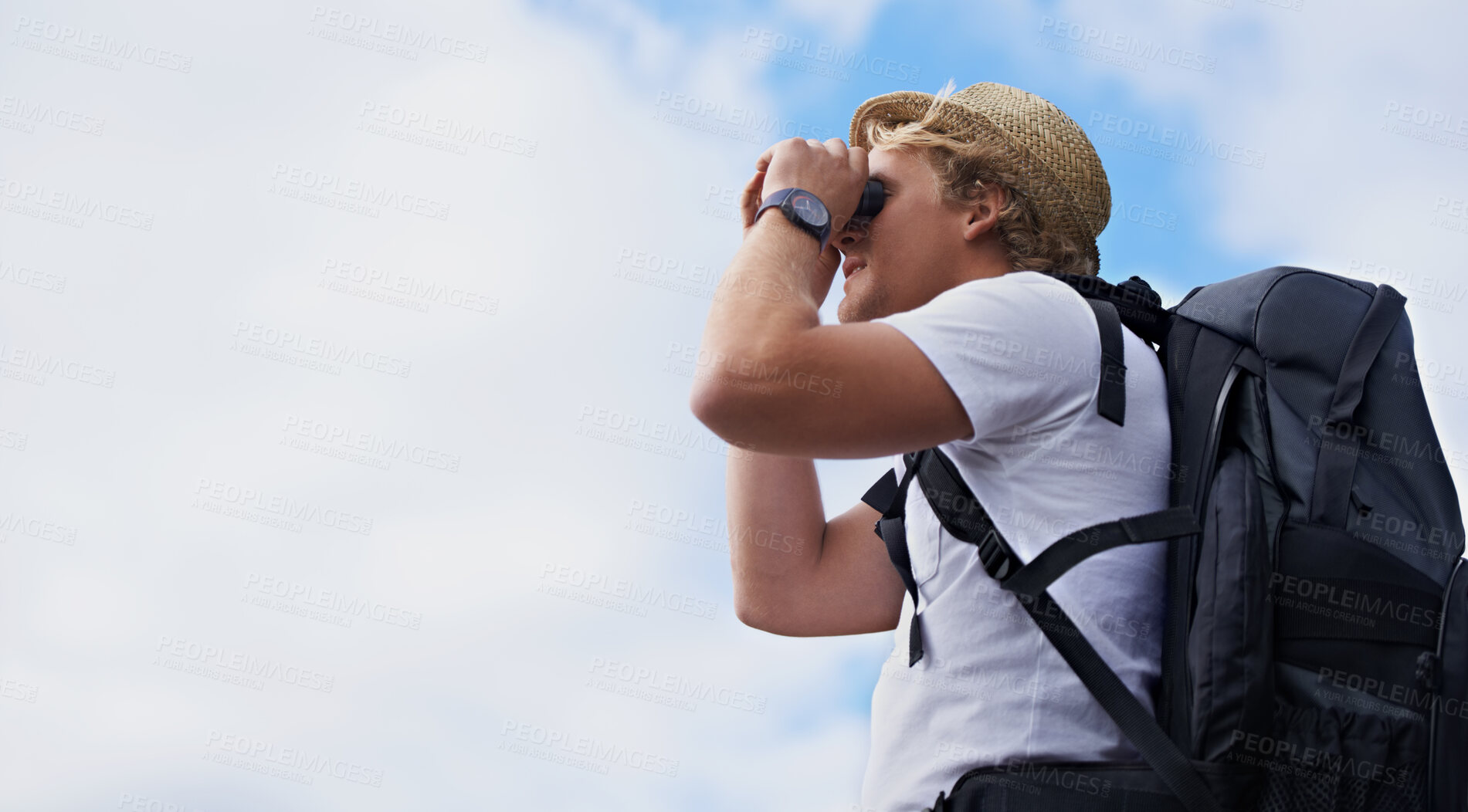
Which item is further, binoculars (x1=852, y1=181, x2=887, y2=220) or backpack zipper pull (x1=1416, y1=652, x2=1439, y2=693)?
binoculars (x1=852, y1=181, x2=887, y2=220)

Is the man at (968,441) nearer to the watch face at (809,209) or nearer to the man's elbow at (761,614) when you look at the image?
the watch face at (809,209)

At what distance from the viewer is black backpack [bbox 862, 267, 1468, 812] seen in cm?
154

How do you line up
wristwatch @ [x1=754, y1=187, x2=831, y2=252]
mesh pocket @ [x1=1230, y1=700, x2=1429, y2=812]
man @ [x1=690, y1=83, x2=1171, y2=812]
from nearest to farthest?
mesh pocket @ [x1=1230, y1=700, x2=1429, y2=812], man @ [x1=690, y1=83, x2=1171, y2=812], wristwatch @ [x1=754, y1=187, x2=831, y2=252]

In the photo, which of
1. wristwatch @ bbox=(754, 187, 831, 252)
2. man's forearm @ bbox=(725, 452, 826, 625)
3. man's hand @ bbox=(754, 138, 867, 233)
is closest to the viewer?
wristwatch @ bbox=(754, 187, 831, 252)

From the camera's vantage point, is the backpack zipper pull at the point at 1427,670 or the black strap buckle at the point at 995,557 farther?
the black strap buckle at the point at 995,557

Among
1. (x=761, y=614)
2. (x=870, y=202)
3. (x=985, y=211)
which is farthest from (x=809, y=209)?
(x=761, y=614)

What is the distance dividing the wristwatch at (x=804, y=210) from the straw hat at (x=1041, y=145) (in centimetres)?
52

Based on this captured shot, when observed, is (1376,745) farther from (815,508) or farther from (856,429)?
(815,508)

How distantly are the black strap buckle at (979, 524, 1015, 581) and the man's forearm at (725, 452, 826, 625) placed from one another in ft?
2.54

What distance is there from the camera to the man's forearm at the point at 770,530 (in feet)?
8.08

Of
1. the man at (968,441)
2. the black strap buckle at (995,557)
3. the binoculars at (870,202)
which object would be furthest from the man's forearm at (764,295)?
the black strap buckle at (995,557)

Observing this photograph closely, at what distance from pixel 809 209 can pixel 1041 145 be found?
0.67 meters

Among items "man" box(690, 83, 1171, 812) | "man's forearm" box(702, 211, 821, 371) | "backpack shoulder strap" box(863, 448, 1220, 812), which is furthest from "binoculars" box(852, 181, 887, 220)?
"backpack shoulder strap" box(863, 448, 1220, 812)

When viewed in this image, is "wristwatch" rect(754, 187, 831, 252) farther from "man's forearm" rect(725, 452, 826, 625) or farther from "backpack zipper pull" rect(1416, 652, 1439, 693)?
"backpack zipper pull" rect(1416, 652, 1439, 693)
